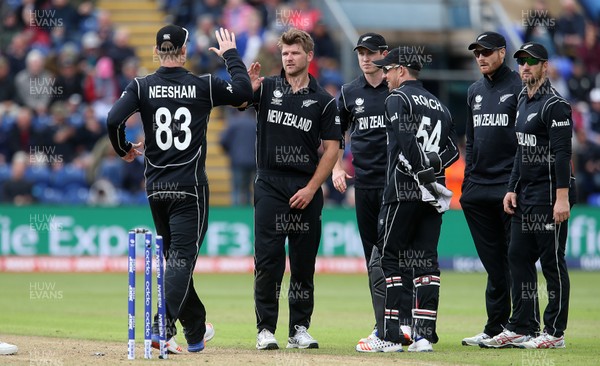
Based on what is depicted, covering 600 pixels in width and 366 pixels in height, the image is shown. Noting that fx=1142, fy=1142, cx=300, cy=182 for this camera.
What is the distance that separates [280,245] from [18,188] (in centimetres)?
1305

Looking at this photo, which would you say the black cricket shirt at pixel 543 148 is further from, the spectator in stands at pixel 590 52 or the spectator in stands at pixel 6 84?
the spectator in stands at pixel 590 52

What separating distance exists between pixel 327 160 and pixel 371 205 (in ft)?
3.34

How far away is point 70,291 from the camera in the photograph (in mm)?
18609

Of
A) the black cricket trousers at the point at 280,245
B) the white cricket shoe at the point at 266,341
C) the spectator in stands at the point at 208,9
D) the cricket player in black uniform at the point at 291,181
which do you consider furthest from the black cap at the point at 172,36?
the spectator in stands at the point at 208,9

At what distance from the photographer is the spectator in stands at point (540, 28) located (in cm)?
2727

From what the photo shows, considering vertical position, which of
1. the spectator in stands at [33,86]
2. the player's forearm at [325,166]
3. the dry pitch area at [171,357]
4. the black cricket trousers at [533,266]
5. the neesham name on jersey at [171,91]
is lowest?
the dry pitch area at [171,357]

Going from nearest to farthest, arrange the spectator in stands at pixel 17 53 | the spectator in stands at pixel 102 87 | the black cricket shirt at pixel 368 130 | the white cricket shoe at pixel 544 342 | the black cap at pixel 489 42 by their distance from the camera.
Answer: the white cricket shoe at pixel 544 342
the black cap at pixel 489 42
the black cricket shirt at pixel 368 130
the spectator in stands at pixel 17 53
the spectator in stands at pixel 102 87

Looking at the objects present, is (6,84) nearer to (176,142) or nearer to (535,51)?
(176,142)

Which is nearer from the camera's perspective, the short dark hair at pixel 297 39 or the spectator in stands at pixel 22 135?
the short dark hair at pixel 297 39

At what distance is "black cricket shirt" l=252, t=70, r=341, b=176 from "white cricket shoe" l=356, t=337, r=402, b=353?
5.63 ft

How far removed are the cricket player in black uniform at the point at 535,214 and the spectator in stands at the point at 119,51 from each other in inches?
632

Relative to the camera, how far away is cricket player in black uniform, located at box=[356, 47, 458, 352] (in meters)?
10.7

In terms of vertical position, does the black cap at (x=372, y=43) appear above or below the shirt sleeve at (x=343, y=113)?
A: above

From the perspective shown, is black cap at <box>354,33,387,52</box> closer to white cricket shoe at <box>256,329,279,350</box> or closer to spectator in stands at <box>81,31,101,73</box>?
white cricket shoe at <box>256,329,279,350</box>
